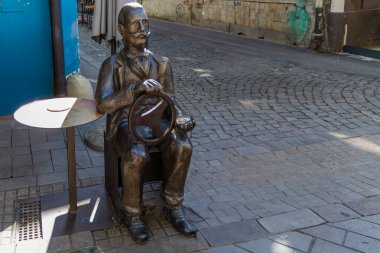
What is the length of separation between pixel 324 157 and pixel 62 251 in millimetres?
2961

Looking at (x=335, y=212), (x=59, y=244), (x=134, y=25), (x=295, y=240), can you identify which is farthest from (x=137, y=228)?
(x=335, y=212)

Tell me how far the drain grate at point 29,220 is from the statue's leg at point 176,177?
99cm

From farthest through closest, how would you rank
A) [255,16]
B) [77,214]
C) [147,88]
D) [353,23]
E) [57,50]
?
[255,16] < [353,23] < [57,50] < [77,214] < [147,88]

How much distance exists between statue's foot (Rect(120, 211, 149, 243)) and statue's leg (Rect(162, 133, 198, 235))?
25 centimetres

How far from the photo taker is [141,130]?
11.5 ft

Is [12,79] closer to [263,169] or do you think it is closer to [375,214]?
[263,169]

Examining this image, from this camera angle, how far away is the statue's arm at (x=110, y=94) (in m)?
3.33

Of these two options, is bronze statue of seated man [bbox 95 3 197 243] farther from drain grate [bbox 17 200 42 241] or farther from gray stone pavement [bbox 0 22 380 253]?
drain grate [bbox 17 200 42 241]

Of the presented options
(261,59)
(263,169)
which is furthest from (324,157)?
(261,59)

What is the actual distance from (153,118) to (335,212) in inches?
67.2

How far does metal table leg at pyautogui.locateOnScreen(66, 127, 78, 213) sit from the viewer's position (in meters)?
3.52

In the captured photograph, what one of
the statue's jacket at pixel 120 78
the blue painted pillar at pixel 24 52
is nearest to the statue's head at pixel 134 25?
the statue's jacket at pixel 120 78

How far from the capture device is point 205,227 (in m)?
3.61

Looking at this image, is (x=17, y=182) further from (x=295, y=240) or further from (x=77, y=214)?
(x=295, y=240)
